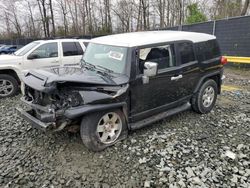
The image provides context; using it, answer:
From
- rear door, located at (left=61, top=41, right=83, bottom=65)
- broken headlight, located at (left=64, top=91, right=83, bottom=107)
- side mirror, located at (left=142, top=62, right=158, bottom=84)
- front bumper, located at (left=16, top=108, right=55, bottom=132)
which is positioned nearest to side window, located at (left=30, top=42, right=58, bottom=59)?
rear door, located at (left=61, top=41, right=83, bottom=65)

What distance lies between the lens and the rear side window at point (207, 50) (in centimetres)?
474

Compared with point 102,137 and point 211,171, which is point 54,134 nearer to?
point 102,137

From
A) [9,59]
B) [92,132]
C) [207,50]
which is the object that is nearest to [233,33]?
[207,50]

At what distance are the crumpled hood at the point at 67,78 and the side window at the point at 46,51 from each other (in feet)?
11.2

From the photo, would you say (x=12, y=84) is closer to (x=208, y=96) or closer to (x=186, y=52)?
(x=186, y=52)

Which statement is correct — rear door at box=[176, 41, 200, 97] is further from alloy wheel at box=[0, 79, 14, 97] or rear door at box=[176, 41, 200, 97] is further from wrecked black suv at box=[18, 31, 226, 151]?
alloy wheel at box=[0, 79, 14, 97]

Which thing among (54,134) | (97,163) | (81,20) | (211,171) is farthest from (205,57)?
(81,20)

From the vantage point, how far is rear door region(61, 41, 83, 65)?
7.77 m

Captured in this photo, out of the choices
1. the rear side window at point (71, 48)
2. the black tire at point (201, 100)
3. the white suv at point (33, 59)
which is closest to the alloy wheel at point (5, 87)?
the white suv at point (33, 59)

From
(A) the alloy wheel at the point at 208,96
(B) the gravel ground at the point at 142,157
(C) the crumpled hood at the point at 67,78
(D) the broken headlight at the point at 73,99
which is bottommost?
(B) the gravel ground at the point at 142,157

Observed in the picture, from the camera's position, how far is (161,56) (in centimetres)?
421

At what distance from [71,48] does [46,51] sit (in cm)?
88

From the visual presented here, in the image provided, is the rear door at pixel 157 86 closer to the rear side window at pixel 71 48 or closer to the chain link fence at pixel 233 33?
the rear side window at pixel 71 48

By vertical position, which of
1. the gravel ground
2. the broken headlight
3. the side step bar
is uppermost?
the broken headlight
